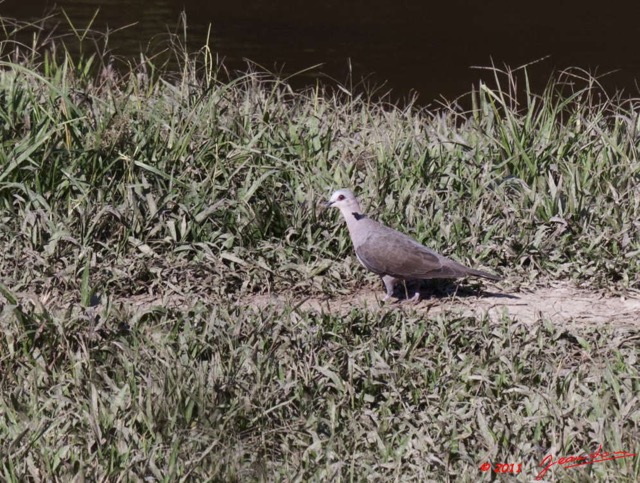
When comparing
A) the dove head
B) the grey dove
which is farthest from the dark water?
the grey dove

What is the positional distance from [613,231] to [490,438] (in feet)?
6.28

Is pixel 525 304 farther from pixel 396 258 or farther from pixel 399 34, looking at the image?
pixel 399 34

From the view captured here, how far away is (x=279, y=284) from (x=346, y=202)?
1.58 feet

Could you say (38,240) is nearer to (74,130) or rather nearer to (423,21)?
(74,130)

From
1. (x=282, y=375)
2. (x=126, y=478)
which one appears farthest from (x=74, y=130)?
(x=126, y=478)

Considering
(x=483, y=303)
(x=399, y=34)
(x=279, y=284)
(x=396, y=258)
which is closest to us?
(x=396, y=258)

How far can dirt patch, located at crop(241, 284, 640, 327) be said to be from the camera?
15.2 ft

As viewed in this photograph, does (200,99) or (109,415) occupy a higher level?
(200,99)

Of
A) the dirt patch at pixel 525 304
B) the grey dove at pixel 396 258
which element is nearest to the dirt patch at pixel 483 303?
the dirt patch at pixel 525 304

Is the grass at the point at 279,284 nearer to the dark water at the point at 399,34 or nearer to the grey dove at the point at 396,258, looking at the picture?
the grey dove at the point at 396,258

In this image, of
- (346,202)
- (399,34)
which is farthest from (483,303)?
(399,34)

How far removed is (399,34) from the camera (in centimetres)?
1148

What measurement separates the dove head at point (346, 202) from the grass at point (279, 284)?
272 mm

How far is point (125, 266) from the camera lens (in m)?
4.88
